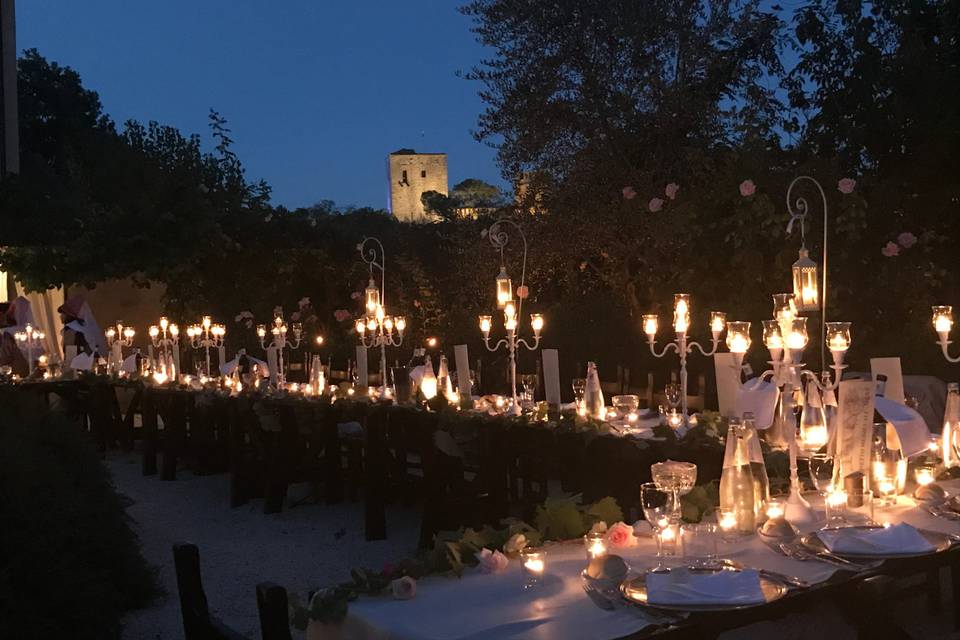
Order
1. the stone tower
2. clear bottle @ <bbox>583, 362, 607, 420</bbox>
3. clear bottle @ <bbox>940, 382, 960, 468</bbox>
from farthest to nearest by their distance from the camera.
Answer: the stone tower
clear bottle @ <bbox>583, 362, 607, 420</bbox>
clear bottle @ <bbox>940, 382, 960, 468</bbox>

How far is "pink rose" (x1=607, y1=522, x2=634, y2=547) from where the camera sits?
250cm

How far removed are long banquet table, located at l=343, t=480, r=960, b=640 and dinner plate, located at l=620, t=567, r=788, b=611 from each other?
0.05 ft

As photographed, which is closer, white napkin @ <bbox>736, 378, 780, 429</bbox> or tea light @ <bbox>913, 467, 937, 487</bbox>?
tea light @ <bbox>913, 467, 937, 487</bbox>

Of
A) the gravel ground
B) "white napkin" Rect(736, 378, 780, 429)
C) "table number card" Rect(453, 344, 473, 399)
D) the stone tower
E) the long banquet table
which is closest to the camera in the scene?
the long banquet table

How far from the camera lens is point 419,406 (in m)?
5.97

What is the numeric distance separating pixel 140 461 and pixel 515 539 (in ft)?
25.4

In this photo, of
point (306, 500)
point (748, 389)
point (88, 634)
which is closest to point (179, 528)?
point (306, 500)

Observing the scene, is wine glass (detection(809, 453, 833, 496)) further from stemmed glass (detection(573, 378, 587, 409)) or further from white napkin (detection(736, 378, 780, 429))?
stemmed glass (detection(573, 378, 587, 409))

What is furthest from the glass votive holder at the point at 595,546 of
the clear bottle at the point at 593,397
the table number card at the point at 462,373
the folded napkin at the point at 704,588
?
the table number card at the point at 462,373

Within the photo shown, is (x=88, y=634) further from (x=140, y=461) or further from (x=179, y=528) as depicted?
(x=140, y=461)

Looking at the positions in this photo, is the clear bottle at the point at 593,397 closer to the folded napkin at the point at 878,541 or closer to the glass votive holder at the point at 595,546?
the folded napkin at the point at 878,541

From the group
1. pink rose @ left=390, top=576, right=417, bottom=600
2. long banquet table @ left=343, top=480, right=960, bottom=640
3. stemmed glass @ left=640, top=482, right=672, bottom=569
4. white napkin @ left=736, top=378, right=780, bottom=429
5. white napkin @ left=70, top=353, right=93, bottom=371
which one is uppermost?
white napkin @ left=70, top=353, right=93, bottom=371

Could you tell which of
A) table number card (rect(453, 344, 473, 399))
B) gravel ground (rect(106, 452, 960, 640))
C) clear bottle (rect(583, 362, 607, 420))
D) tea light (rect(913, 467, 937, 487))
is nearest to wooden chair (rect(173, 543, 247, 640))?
tea light (rect(913, 467, 937, 487))

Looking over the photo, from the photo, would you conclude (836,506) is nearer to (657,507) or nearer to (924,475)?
(924,475)
